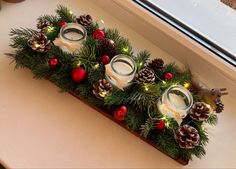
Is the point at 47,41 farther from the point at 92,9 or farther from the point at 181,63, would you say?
the point at 181,63

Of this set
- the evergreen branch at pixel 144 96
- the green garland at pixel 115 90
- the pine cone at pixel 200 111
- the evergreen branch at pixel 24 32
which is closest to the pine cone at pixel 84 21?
the green garland at pixel 115 90

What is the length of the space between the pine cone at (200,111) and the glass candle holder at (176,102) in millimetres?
15

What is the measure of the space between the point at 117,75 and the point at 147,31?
0.25 m

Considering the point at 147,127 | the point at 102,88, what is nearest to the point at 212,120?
the point at 147,127

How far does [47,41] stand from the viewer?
834 mm

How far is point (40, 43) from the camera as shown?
82 centimetres

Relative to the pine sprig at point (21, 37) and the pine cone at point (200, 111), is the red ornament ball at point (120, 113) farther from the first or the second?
the pine sprig at point (21, 37)

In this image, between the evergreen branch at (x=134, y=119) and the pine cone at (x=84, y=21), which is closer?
the evergreen branch at (x=134, y=119)

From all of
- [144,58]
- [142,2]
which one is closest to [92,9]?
[142,2]

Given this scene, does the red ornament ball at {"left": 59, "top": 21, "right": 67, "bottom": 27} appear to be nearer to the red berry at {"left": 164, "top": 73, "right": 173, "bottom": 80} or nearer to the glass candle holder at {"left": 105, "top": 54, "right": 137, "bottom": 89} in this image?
the glass candle holder at {"left": 105, "top": 54, "right": 137, "bottom": 89}

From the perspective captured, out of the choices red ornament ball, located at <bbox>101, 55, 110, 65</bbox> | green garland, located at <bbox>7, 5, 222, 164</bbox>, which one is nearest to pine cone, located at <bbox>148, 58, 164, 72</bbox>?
green garland, located at <bbox>7, 5, 222, 164</bbox>

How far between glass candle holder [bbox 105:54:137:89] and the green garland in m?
0.02

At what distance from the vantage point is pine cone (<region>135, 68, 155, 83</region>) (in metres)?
0.80

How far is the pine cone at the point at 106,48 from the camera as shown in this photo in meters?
0.84
